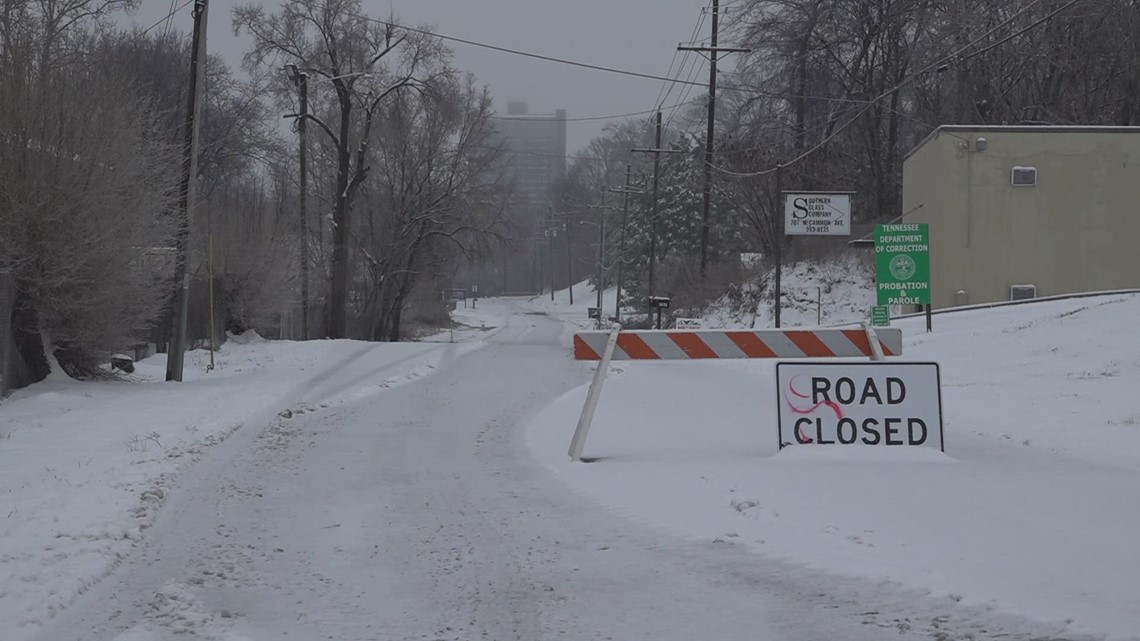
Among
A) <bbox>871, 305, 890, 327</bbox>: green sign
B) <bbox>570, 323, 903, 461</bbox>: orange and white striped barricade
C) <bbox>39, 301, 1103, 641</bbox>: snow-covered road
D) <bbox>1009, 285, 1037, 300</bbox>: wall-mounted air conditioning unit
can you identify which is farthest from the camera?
<bbox>1009, 285, 1037, 300</bbox>: wall-mounted air conditioning unit

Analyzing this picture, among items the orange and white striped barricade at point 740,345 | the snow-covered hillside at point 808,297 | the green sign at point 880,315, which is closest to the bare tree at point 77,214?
the orange and white striped barricade at point 740,345

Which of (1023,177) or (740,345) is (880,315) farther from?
(740,345)

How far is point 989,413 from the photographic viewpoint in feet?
39.7

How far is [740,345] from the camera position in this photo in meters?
9.34

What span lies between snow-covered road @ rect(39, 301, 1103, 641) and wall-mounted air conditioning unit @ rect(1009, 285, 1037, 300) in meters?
21.5

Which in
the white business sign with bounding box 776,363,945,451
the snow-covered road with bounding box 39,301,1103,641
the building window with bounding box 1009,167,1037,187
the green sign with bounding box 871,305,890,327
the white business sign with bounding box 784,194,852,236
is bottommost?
the snow-covered road with bounding box 39,301,1103,641

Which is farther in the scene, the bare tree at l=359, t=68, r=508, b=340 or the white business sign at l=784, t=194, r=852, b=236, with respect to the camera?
the bare tree at l=359, t=68, r=508, b=340

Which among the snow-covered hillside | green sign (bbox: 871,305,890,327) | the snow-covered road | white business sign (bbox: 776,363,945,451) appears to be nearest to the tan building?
green sign (bbox: 871,305,890,327)

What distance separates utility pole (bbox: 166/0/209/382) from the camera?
1772 centimetres

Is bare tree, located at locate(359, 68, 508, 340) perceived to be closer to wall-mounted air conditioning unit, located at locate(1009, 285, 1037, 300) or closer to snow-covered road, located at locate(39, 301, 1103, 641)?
wall-mounted air conditioning unit, located at locate(1009, 285, 1037, 300)

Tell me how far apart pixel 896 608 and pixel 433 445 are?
6306mm

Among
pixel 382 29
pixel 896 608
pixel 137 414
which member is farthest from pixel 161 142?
pixel 382 29

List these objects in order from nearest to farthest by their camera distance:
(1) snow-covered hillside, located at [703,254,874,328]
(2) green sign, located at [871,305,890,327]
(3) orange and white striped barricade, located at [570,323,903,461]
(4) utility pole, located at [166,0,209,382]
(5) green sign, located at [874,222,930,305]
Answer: (3) orange and white striped barricade, located at [570,323,903,461] → (4) utility pole, located at [166,0,209,382] → (5) green sign, located at [874,222,930,305] → (2) green sign, located at [871,305,890,327] → (1) snow-covered hillside, located at [703,254,874,328]

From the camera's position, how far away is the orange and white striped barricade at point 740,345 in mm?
9320
